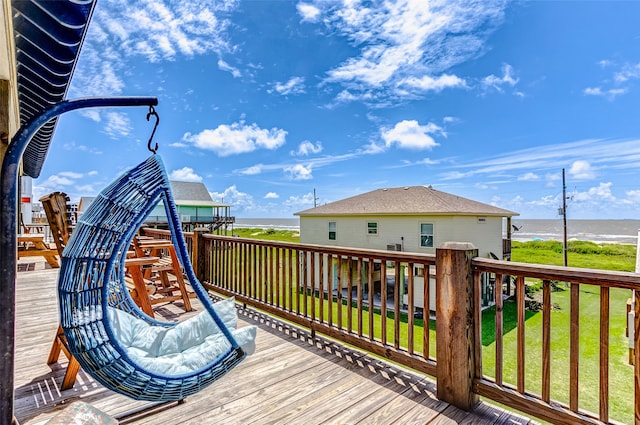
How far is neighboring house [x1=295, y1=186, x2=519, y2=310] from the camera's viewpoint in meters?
13.4

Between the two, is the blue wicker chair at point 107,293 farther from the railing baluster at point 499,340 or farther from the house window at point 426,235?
the house window at point 426,235

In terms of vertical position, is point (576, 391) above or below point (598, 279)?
below

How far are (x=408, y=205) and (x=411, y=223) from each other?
959 mm

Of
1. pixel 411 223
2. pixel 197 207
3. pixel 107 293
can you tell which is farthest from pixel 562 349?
pixel 197 207

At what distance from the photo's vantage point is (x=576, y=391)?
1789 mm

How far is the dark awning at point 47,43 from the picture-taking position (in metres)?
1.95

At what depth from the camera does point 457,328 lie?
7.00ft

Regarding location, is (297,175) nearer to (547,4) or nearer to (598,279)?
(547,4)

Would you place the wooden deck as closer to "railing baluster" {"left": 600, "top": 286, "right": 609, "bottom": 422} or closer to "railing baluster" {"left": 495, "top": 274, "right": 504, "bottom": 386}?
"railing baluster" {"left": 495, "top": 274, "right": 504, "bottom": 386}

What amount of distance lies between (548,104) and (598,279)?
35411 millimetres

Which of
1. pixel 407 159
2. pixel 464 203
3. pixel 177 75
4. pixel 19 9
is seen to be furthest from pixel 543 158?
pixel 19 9

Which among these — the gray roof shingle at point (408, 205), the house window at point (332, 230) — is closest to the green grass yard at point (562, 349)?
the house window at point (332, 230)

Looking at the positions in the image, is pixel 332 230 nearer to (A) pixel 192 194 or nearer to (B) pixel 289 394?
(B) pixel 289 394

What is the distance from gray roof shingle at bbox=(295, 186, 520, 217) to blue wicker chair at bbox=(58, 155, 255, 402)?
12.7 metres
